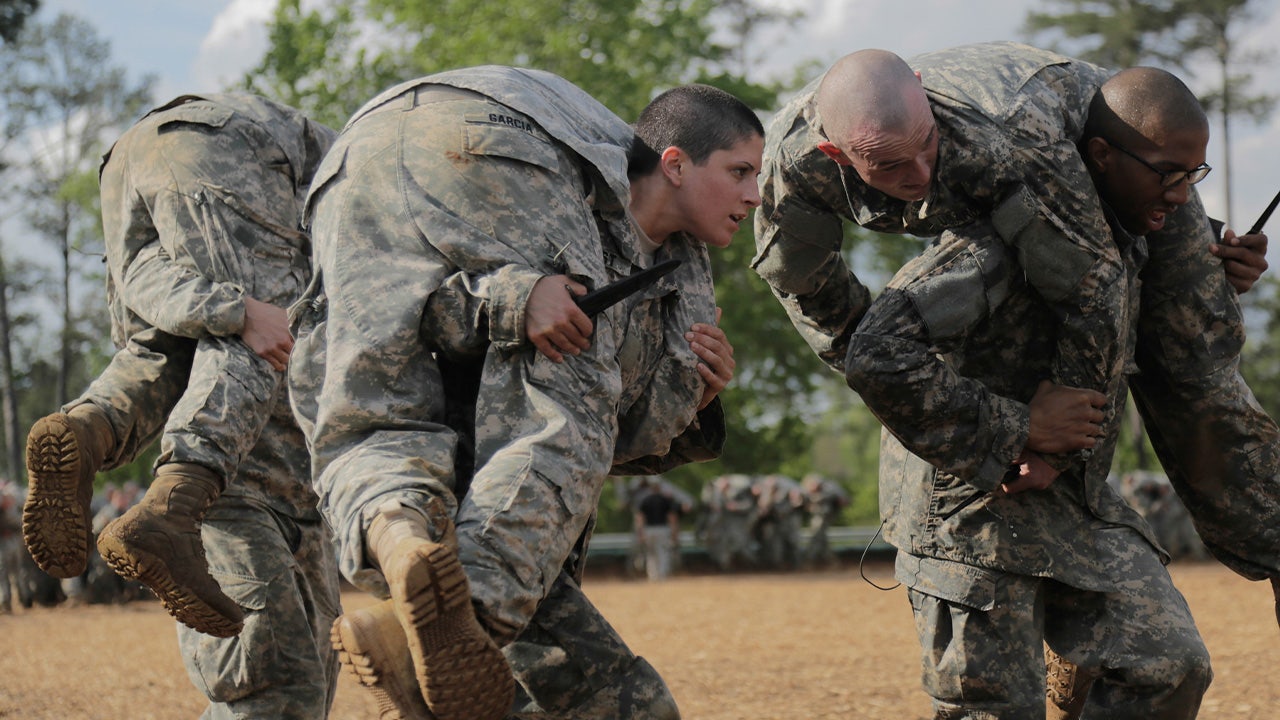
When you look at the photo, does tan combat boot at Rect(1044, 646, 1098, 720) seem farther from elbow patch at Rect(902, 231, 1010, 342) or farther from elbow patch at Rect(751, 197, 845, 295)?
elbow patch at Rect(751, 197, 845, 295)

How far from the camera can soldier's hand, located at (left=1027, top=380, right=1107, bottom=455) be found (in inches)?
172

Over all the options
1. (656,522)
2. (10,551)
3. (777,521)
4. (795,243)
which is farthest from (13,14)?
(795,243)

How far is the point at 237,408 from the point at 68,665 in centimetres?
985

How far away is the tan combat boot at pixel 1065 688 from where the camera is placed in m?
4.97

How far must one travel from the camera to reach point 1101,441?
4645 mm

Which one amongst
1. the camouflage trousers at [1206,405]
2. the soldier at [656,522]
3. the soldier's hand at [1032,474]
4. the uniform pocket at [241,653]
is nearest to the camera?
the soldier's hand at [1032,474]

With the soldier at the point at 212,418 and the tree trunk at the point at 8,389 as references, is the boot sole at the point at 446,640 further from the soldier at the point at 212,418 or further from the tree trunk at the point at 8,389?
the tree trunk at the point at 8,389

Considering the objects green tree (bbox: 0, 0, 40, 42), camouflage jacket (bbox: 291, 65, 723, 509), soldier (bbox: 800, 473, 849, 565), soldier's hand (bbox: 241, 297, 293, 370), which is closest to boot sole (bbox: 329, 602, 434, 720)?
camouflage jacket (bbox: 291, 65, 723, 509)

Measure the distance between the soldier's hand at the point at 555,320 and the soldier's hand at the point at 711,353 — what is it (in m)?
0.67

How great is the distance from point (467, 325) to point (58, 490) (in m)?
2.16

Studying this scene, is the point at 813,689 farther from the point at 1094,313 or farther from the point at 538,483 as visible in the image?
the point at 538,483

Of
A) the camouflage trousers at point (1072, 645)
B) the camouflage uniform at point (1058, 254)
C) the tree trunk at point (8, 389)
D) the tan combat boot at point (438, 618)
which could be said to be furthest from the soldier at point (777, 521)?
the tan combat boot at point (438, 618)

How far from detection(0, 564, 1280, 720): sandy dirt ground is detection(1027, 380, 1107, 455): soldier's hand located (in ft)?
14.7

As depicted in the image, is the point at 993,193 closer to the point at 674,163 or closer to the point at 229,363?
the point at 674,163
